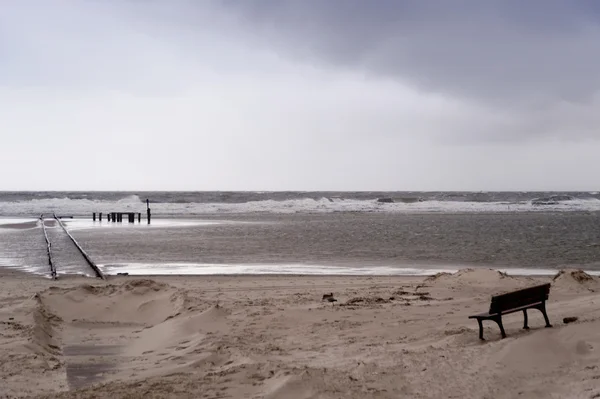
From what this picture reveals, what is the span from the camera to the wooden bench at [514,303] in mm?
7496

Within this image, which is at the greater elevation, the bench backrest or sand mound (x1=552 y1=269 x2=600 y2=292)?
the bench backrest

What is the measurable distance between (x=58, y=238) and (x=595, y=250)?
78.6ft

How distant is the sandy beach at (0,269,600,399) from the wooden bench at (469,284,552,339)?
0.27m

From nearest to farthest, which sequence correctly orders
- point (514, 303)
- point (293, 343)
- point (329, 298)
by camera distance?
point (514, 303) < point (293, 343) < point (329, 298)

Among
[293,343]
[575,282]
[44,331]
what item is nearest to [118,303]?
[44,331]

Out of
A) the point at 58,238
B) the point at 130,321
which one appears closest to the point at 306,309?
the point at 130,321

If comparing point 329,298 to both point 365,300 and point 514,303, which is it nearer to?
point 365,300

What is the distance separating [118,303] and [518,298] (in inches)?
279

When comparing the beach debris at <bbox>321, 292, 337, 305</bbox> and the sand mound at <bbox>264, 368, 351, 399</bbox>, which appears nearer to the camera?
the sand mound at <bbox>264, 368, 351, 399</bbox>

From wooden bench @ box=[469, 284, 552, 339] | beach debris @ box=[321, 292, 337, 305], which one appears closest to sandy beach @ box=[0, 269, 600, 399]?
beach debris @ box=[321, 292, 337, 305]

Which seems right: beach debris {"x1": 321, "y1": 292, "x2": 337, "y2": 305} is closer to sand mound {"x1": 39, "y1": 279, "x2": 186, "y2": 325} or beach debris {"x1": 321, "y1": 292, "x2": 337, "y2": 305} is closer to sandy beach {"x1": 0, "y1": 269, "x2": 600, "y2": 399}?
sandy beach {"x1": 0, "y1": 269, "x2": 600, "y2": 399}

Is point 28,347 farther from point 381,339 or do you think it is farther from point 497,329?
point 497,329

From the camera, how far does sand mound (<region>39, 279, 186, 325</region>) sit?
1027 cm

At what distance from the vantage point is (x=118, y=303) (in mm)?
10922
